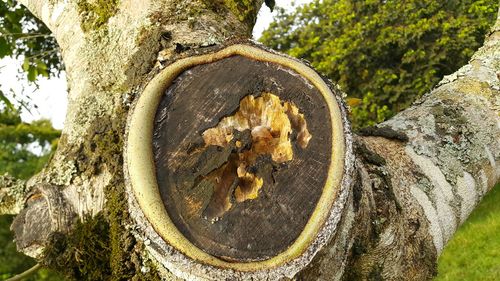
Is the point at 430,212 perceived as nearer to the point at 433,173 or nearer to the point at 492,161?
the point at 433,173

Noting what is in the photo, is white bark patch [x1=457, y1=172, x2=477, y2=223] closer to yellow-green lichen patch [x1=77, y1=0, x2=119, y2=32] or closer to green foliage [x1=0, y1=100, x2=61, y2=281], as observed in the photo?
yellow-green lichen patch [x1=77, y1=0, x2=119, y2=32]

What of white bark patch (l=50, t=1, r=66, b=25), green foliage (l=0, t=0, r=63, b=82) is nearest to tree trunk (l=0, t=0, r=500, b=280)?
white bark patch (l=50, t=1, r=66, b=25)

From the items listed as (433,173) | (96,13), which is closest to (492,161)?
(433,173)

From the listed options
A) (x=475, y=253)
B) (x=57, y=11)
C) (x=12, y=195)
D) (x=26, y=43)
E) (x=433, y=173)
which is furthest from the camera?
(x=475, y=253)

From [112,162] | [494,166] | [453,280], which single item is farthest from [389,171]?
[453,280]

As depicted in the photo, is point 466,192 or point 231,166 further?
point 466,192

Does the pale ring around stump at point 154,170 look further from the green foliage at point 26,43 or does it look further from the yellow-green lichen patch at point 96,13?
the green foliage at point 26,43

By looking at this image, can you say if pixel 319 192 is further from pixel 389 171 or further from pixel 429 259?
pixel 429 259
